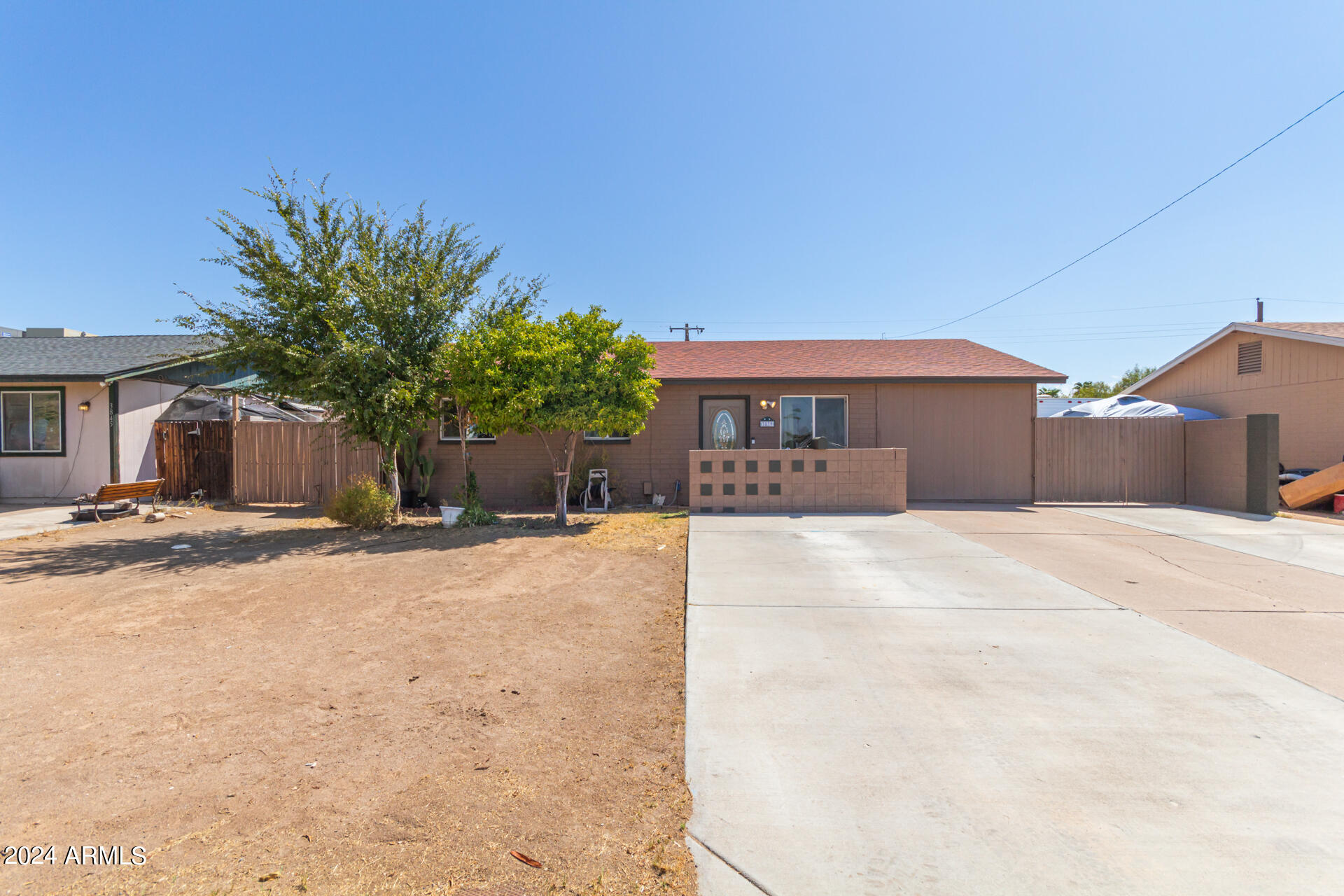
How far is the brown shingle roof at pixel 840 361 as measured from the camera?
41.9ft

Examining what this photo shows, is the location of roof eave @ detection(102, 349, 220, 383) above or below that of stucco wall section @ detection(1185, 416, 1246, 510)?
above

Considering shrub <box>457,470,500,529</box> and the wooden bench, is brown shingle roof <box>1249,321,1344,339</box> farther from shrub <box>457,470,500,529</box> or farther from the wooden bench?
the wooden bench

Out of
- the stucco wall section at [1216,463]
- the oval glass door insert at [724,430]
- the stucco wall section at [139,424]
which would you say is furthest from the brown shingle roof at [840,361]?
the stucco wall section at [139,424]

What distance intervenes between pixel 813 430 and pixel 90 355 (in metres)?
16.8

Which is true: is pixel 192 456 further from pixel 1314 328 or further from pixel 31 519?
pixel 1314 328

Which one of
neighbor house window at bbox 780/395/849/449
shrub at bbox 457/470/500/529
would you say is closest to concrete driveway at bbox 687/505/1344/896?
shrub at bbox 457/470/500/529

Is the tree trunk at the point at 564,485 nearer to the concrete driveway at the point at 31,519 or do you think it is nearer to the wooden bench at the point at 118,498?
the wooden bench at the point at 118,498

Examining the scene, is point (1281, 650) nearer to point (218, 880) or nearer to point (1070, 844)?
point (1070, 844)

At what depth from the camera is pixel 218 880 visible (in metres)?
2.14

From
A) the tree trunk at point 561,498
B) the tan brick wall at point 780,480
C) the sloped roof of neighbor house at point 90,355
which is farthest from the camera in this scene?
the sloped roof of neighbor house at point 90,355

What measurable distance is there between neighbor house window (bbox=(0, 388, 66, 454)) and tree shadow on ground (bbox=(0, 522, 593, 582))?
19.5ft

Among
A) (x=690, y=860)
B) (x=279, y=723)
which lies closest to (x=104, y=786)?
(x=279, y=723)

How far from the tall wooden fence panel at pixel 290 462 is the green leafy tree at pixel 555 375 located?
4.81 m

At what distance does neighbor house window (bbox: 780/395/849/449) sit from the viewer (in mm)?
13250
